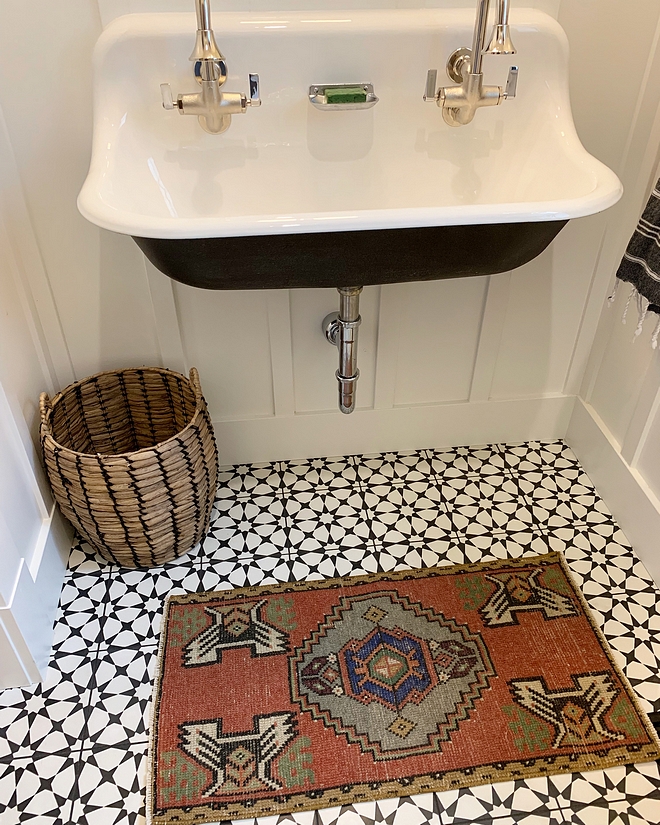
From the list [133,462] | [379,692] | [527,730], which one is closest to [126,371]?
[133,462]

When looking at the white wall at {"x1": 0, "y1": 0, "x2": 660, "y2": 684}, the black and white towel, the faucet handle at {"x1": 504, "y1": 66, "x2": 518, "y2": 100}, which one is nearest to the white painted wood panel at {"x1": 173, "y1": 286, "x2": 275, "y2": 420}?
the white wall at {"x1": 0, "y1": 0, "x2": 660, "y2": 684}

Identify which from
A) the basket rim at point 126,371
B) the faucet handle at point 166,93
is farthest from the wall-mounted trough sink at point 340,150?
the basket rim at point 126,371

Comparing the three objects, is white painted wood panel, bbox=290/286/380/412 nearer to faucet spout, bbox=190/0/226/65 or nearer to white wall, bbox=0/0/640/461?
white wall, bbox=0/0/640/461

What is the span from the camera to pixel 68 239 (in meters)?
1.30

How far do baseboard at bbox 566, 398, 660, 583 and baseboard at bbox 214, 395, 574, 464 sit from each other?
6 centimetres

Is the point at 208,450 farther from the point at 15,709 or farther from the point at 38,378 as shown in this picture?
the point at 15,709

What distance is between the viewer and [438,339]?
156 cm

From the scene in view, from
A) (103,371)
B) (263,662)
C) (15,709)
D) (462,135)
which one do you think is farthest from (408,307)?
(15,709)

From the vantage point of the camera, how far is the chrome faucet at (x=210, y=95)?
38.8 inches

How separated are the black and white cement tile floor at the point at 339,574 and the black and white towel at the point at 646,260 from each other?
20.7 inches

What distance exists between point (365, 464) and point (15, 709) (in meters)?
0.91

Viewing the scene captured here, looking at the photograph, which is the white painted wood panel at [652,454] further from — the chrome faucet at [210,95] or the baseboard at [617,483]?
the chrome faucet at [210,95]

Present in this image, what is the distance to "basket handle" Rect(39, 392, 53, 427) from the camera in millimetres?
1315

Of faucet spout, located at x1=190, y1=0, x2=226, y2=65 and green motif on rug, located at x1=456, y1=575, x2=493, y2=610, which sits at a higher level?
faucet spout, located at x1=190, y1=0, x2=226, y2=65
